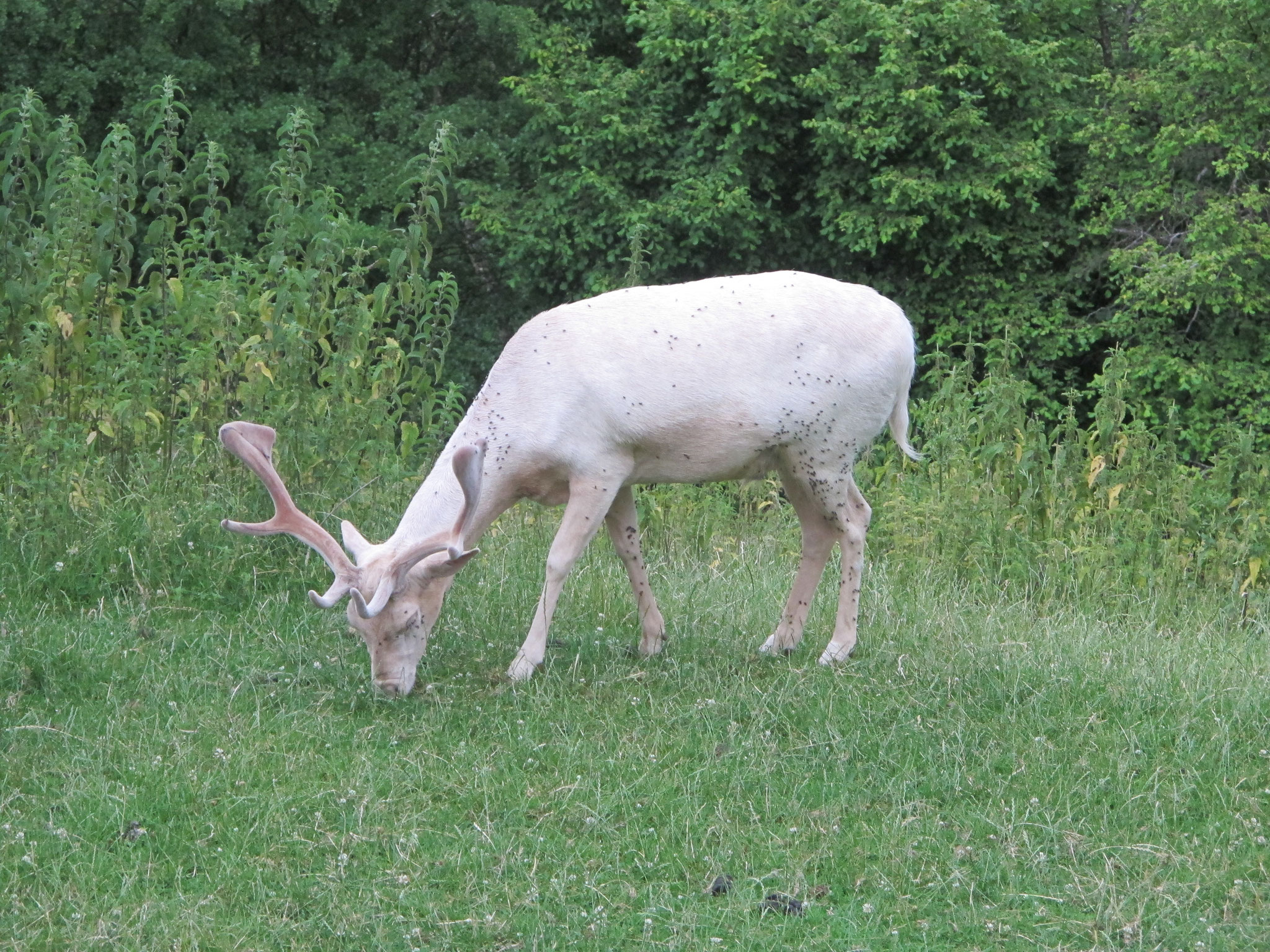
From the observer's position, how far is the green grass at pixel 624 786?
4297mm

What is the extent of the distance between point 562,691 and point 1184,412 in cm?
1279

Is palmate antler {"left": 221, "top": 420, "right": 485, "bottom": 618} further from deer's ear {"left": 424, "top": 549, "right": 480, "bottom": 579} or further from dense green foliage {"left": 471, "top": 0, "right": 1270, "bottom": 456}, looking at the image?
dense green foliage {"left": 471, "top": 0, "right": 1270, "bottom": 456}

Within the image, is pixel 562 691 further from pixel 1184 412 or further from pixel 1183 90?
pixel 1183 90

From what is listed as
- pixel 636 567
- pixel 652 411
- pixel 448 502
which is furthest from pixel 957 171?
pixel 448 502

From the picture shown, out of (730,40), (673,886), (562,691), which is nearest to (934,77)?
(730,40)

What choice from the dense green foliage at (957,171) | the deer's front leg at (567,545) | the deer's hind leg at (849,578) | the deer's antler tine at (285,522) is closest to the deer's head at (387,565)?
the deer's antler tine at (285,522)

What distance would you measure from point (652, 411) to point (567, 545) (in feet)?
2.25

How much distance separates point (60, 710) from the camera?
5867 mm

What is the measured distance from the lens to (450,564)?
19.9 feet

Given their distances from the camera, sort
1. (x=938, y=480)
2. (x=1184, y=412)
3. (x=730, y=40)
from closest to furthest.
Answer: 1. (x=938, y=480)
2. (x=1184, y=412)
3. (x=730, y=40)

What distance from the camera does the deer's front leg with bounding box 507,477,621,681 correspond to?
21.0 ft

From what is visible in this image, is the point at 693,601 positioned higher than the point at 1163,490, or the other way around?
the point at 693,601

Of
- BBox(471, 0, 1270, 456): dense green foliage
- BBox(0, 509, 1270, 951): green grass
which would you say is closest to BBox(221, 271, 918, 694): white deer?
BBox(0, 509, 1270, 951): green grass

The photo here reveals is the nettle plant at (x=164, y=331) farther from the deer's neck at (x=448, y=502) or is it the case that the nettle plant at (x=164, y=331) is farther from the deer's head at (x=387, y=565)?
the deer's head at (x=387, y=565)
